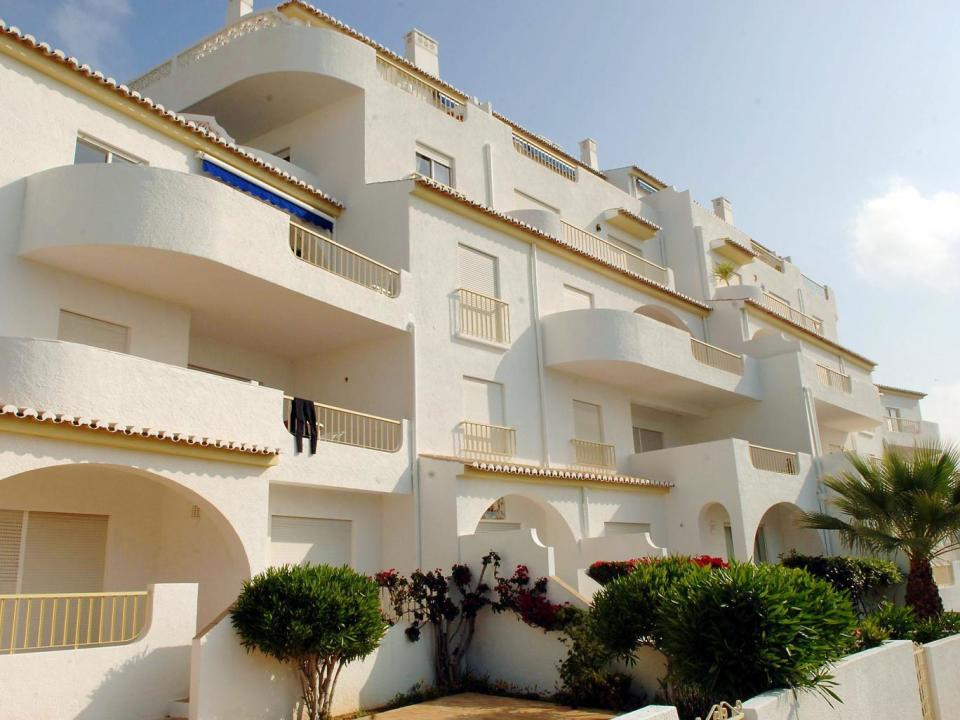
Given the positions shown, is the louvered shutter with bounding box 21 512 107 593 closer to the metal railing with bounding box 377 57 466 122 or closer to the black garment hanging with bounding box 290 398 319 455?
the black garment hanging with bounding box 290 398 319 455

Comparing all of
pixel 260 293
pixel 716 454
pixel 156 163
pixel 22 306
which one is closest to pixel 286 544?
pixel 260 293

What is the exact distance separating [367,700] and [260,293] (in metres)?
7.05

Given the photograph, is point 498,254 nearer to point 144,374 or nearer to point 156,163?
point 156,163

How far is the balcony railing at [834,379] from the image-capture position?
2935 centimetres

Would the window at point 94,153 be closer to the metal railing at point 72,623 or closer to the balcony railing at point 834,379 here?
the metal railing at point 72,623

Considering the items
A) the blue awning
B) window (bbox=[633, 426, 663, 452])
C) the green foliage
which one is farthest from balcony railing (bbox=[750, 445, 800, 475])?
the blue awning

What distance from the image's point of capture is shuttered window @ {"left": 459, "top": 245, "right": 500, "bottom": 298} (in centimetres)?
1975

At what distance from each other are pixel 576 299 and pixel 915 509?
31.4 feet

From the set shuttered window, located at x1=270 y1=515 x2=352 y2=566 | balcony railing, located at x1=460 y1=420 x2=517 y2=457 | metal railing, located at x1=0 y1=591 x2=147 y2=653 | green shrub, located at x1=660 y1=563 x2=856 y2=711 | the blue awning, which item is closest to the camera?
green shrub, located at x1=660 y1=563 x2=856 y2=711

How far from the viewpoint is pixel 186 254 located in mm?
13594

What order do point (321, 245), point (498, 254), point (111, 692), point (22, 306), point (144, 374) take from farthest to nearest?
point (498, 254) < point (321, 245) < point (22, 306) < point (144, 374) < point (111, 692)

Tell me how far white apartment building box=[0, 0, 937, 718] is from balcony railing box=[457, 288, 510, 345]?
64 millimetres

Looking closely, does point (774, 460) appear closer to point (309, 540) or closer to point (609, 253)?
point (609, 253)

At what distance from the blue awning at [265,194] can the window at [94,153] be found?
5.86 ft
